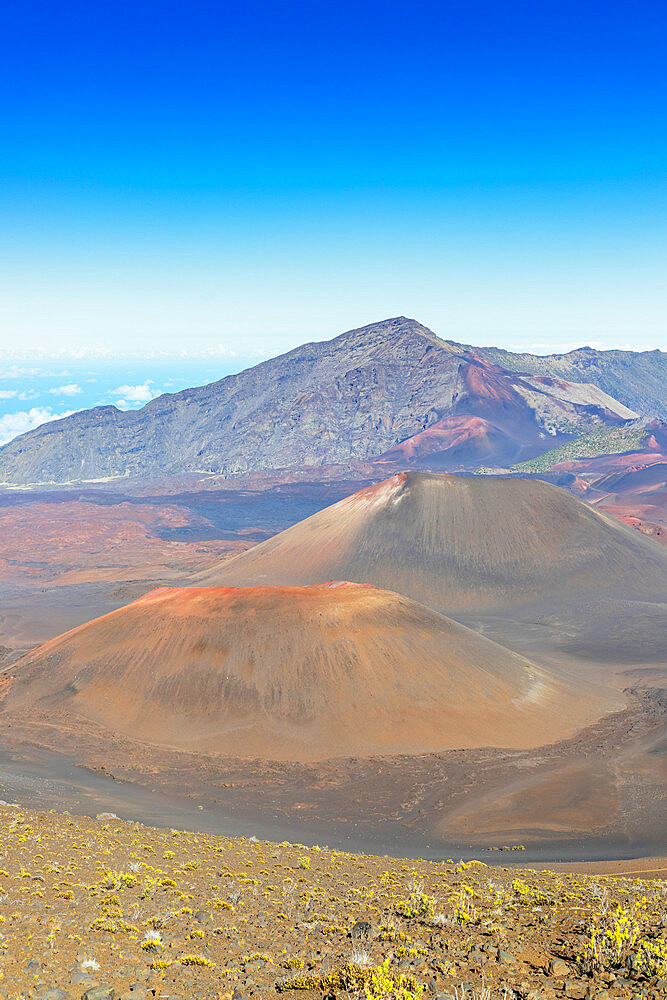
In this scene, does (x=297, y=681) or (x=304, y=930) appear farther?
(x=297, y=681)

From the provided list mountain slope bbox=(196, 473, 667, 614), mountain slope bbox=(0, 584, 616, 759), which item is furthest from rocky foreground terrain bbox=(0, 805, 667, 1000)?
mountain slope bbox=(196, 473, 667, 614)

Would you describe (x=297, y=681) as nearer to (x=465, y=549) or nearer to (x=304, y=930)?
(x=304, y=930)

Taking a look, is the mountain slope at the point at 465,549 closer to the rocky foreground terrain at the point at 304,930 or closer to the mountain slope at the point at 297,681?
the mountain slope at the point at 297,681

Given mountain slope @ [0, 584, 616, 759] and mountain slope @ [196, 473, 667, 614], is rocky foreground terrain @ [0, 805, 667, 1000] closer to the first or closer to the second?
mountain slope @ [0, 584, 616, 759]

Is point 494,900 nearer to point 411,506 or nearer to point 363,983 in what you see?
point 363,983

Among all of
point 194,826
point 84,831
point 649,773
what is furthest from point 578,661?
point 84,831

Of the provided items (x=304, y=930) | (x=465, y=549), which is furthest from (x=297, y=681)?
(x=465, y=549)
